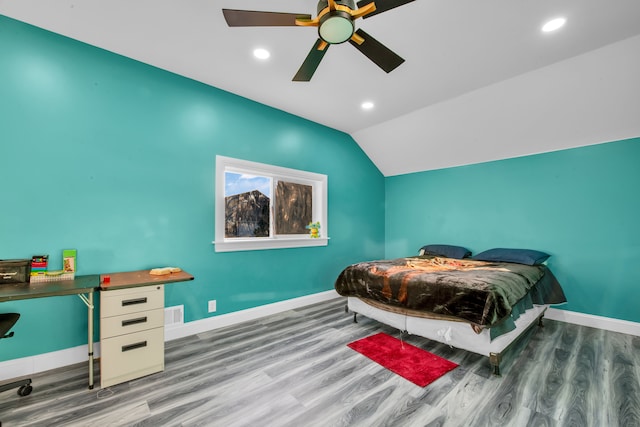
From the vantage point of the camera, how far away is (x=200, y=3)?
193 centimetres

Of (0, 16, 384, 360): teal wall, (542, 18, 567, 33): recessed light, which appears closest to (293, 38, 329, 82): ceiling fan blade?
(0, 16, 384, 360): teal wall

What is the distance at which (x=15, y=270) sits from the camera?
191cm

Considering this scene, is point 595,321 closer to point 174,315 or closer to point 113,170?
point 174,315

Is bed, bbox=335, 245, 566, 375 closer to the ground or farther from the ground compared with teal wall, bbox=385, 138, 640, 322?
closer to the ground

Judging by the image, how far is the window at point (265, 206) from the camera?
3.17m

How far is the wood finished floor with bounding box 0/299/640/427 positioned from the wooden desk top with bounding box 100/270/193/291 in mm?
743

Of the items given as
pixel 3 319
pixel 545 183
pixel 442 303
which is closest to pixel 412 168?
pixel 545 183

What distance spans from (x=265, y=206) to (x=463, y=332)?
2.67 meters

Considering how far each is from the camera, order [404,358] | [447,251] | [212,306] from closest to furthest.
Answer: [404,358] → [212,306] → [447,251]

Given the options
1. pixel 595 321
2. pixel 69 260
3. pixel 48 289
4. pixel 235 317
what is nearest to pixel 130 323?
pixel 48 289

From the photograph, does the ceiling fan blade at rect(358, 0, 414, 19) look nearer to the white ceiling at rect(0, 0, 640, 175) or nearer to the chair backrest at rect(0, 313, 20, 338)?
the white ceiling at rect(0, 0, 640, 175)

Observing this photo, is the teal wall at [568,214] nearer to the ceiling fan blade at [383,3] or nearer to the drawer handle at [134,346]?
the ceiling fan blade at [383,3]

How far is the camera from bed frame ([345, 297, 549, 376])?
6.95 ft

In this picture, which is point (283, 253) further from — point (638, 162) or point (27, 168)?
point (638, 162)
